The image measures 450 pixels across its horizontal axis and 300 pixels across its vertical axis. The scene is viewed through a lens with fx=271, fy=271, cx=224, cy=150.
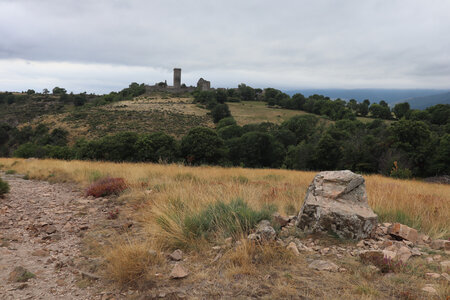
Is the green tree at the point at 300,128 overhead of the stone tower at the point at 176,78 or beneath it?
beneath

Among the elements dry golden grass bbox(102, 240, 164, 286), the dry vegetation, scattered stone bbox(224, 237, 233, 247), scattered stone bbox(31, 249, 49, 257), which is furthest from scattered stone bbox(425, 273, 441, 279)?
scattered stone bbox(31, 249, 49, 257)

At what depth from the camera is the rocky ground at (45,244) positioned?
10.5 feet

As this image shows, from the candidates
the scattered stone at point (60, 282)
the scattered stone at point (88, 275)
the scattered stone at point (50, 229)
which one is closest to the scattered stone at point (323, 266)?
the scattered stone at point (88, 275)

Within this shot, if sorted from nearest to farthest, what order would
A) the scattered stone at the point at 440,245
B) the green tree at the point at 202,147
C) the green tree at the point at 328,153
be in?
the scattered stone at the point at 440,245
the green tree at the point at 202,147
the green tree at the point at 328,153

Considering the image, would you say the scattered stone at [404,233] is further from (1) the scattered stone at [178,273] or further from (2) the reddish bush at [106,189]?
(2) the reddish bush at [106,189]

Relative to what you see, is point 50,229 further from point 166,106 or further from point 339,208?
point 166,106

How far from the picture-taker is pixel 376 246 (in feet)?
12.7

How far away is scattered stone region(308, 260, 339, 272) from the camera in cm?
326

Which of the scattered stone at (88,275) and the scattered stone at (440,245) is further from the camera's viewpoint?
the scattered stone at (440,245)

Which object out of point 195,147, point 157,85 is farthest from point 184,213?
point 157,85

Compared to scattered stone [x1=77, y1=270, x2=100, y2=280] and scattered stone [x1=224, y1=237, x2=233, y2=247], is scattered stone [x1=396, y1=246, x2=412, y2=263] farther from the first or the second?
scattered stone [x1=77, y1=270, x2=100, y2=280]

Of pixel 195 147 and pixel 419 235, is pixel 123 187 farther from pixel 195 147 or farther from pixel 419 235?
pixel 195 147

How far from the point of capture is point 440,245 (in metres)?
3.92

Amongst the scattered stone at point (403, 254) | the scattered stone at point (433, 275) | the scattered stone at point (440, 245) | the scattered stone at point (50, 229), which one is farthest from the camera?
the scattered stone at point (50, 229)
